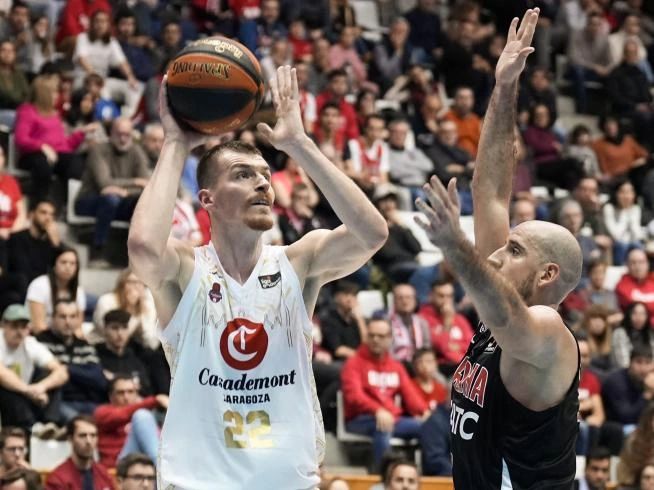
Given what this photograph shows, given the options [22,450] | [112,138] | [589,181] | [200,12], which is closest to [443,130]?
[589,181]

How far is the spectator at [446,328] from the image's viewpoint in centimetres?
1370

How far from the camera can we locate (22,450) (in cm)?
1037

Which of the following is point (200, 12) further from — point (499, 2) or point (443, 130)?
point (499, 2)

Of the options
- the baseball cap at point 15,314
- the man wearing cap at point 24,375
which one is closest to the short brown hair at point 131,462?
the man wearing cap at point 24,375

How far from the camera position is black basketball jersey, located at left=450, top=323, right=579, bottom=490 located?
19.4 ft

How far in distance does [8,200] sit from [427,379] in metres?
4.11

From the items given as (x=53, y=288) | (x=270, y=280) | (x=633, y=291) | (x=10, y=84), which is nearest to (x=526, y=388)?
(x=270, y=280)

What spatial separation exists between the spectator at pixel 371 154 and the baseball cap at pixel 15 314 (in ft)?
16.6

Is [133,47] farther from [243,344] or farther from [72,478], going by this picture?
[243,344]

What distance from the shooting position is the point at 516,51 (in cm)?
680

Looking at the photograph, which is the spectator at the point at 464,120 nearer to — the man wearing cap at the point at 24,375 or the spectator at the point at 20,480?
the man wearing cap at the point at 24,375

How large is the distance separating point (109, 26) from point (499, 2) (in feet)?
22.1

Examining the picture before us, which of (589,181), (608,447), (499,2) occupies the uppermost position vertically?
(499,2)

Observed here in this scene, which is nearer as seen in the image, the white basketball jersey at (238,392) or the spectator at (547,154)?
Answer: the white basketball jersey at (238,392)
